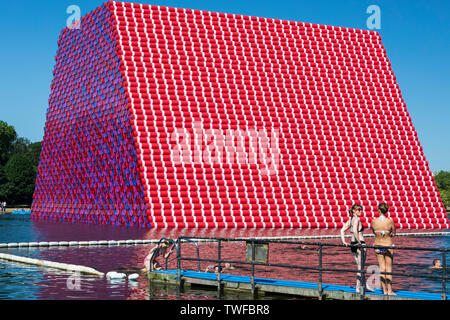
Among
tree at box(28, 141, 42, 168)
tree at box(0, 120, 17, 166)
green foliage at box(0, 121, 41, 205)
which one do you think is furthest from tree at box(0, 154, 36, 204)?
tree at box(0, 120, 17, 166)

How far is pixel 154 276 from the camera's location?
19.4 m

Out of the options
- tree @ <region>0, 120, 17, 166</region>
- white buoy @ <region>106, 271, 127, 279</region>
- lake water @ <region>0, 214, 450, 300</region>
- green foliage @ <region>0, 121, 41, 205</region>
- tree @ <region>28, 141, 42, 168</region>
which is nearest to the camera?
lake water @ <region>0, 214, 450, 300</region>

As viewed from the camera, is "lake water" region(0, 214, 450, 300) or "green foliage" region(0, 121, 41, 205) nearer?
"lake water" region(0, 214, 450, 300)

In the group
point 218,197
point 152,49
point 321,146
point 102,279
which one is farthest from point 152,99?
point 102,279

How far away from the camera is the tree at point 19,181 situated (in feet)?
360

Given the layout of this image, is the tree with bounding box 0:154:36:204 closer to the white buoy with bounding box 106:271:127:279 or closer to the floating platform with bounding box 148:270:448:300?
the white buoy with bounding box 106:271:127:279

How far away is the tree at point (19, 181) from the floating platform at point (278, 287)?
95.0m

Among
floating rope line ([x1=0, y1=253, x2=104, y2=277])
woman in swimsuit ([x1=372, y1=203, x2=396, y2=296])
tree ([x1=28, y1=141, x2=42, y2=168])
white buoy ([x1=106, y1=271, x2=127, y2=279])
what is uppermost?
tree ([x1=28, y1=141, x2=42, y2=168])
